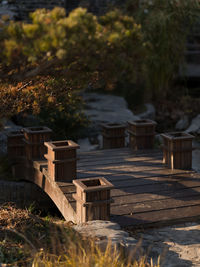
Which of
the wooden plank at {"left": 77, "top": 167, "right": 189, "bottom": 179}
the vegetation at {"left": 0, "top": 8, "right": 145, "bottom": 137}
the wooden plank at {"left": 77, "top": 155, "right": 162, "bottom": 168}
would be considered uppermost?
the vegetation at {"left": 0, "top": 8, "right": 145, "bottom": 137}

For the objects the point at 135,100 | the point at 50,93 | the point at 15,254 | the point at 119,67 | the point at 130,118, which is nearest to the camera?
the point at 119,67

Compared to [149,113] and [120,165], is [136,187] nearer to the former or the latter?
[120,165]

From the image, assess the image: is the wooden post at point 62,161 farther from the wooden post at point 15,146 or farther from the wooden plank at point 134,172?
the wooden post at point 15,146

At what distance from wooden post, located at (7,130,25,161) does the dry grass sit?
6.90 feet

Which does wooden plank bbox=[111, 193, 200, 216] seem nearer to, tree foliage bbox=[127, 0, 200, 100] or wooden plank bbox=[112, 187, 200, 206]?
wooden plank bbox=[112, 187, 200, 206]

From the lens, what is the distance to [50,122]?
28.8 feet

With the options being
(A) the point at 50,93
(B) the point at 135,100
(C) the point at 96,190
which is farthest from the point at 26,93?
(B) the point at 135,100

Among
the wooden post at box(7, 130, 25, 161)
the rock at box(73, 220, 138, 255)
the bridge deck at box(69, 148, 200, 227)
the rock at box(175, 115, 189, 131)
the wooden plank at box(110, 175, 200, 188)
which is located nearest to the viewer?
the rock at box(73, 220, 138, 255)

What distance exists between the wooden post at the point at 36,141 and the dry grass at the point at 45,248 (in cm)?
165

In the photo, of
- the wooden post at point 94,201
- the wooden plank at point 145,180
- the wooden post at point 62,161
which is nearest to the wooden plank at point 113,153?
the wooden plank at point 145,180

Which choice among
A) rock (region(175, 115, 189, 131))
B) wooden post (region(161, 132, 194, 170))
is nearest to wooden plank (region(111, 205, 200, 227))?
wooden post (region(161, 132, 194, 170))

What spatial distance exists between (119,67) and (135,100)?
9.36m

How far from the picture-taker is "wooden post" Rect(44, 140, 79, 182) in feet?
19.7

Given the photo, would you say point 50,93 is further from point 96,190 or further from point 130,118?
point 130,118
